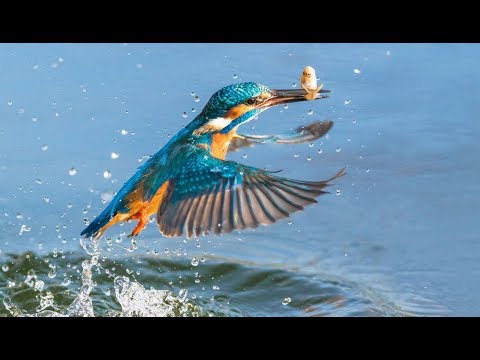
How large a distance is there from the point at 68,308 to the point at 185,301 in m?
0.62

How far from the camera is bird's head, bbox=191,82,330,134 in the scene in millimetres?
4688

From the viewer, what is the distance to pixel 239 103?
4.71 meters

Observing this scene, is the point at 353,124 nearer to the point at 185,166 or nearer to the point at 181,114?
the point at 181,114

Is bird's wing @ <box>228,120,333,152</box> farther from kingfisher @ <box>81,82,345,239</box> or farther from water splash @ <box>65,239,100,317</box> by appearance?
water splash @ <box>65,239,100,317</box>

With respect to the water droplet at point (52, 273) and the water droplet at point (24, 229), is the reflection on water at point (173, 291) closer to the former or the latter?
the water droplet at point (52, 273)

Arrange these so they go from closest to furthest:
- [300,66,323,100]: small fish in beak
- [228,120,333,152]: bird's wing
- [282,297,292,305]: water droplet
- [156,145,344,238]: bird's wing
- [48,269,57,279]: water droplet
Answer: [156,145,344,238]: bird's wing, [300,66,323,100]: small fish in beak, [228,120,333,152]: bird's wing, [282,297,292,305]: water droplet, [48,269,57,279]: water droplet

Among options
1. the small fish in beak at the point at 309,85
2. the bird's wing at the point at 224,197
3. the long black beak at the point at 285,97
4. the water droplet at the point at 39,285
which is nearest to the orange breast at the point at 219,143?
the bird's wing at the point at 224,197

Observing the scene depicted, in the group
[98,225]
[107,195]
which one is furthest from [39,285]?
[98,225]

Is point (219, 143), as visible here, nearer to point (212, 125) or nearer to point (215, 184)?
point (212, 125)

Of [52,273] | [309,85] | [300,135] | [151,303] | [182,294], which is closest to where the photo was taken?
[309,85]

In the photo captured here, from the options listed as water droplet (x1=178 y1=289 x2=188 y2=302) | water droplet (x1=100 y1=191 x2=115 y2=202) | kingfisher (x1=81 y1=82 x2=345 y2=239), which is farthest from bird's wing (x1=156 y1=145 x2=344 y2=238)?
water droplet (x1=100 y1=191 x2=115 y2=202)

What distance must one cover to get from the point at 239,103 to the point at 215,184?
47cm

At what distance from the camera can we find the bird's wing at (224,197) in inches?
166

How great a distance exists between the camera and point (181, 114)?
7.07m
